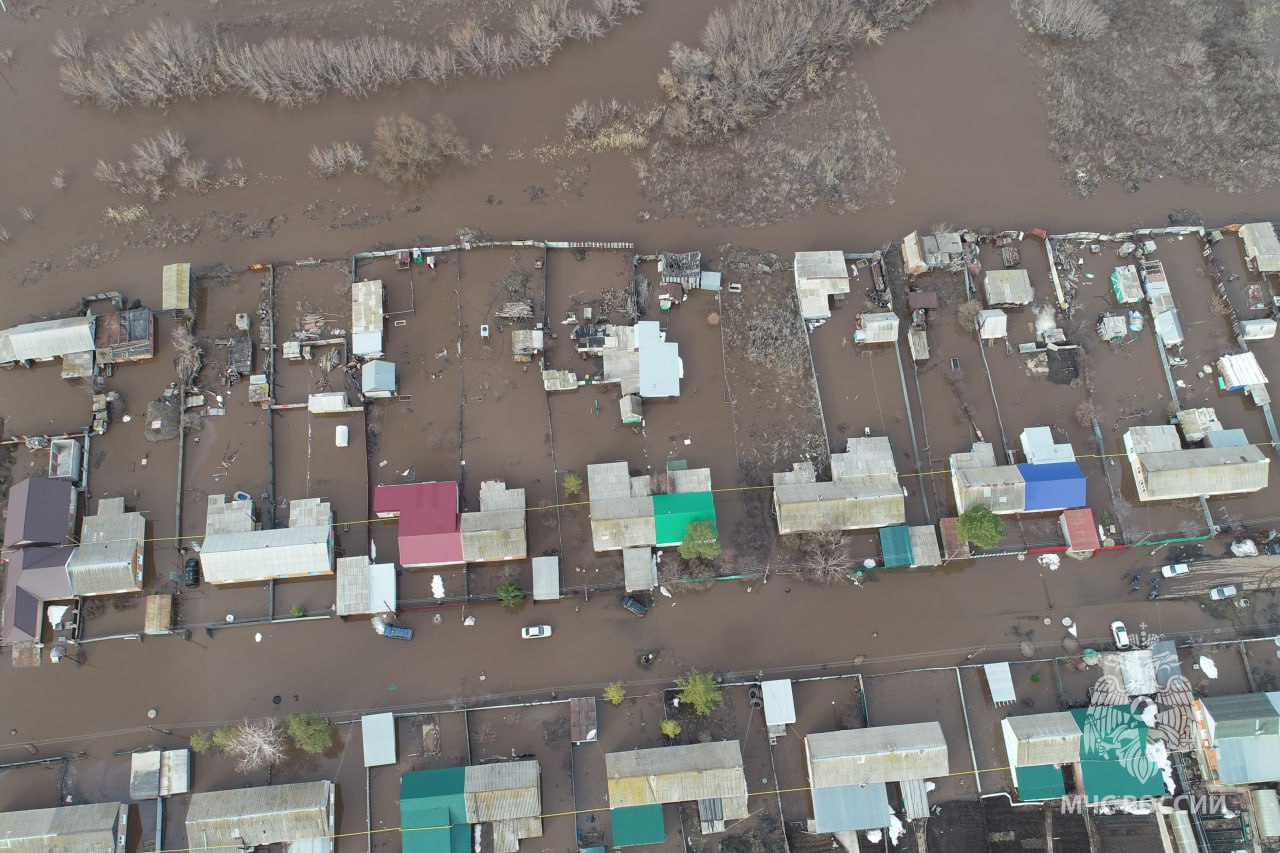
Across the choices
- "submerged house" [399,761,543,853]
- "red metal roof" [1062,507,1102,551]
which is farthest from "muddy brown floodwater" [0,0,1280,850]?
"submerged house" [399,761,543,853]

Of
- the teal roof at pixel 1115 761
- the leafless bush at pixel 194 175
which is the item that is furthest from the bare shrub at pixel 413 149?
the teal roof at pixel 1115 761

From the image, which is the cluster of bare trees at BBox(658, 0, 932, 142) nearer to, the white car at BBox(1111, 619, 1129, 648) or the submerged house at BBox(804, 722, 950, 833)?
the white car at BBox(1111, 619, 1129, 648)

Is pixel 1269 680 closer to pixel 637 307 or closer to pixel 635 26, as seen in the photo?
pixel 637 307

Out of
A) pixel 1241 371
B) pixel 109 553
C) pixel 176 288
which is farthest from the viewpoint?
pixel 1241 371

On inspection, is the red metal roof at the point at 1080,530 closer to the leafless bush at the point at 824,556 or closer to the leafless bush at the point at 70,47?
the leafless bush at the point at 824,556

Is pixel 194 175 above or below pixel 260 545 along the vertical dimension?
above

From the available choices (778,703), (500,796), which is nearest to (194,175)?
(500,796)

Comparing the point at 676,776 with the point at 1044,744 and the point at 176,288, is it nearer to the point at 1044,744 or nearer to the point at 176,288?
the point at 1044,744
